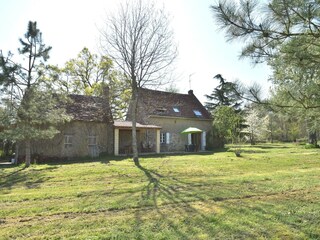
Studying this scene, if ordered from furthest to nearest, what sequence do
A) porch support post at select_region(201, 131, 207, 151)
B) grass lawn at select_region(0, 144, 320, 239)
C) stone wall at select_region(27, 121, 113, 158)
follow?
1. porch support post at select_region(201, 131, 207, 151)
2. stone wall at select_region(27, 121, 113, 158)
3. grass lawn at select_region(0, 144, 320, 239)

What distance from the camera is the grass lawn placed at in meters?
4.43

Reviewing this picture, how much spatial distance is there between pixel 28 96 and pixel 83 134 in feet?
20.5

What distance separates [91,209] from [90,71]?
30261 millimetres

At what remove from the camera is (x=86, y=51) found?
112 ft

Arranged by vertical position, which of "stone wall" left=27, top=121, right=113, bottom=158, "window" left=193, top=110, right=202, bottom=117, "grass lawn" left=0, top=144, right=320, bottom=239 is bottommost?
"grass lawn" left=0, top=144, right=320, bottom=239

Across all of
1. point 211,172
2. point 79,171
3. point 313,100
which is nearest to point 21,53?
point 79,171

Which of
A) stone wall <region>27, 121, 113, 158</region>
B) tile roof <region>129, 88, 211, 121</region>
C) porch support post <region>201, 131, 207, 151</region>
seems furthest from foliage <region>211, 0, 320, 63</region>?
porch support post <region>201, 131, 207, 151</region>

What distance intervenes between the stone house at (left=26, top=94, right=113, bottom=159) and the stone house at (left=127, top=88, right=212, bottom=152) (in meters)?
3.89

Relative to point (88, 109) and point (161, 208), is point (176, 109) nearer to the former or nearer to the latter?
point (88, 109)

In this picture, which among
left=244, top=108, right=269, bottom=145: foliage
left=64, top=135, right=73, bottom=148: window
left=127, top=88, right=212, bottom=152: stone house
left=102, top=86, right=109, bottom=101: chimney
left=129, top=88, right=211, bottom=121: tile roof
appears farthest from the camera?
left=244, top=108, right=269, bottom=145: foliage

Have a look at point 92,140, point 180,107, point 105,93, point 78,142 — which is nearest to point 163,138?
point 180,107

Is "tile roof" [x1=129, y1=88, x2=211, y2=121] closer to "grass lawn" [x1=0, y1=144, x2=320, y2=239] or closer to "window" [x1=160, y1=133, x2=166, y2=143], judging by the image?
"window" [x1=160, y1=133, x2=166, y2=143]

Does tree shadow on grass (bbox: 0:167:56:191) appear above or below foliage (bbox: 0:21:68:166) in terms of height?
below

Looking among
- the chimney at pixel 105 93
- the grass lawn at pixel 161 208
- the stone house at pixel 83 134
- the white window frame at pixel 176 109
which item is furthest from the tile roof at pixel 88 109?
the grass lawn at pixel 161 208
